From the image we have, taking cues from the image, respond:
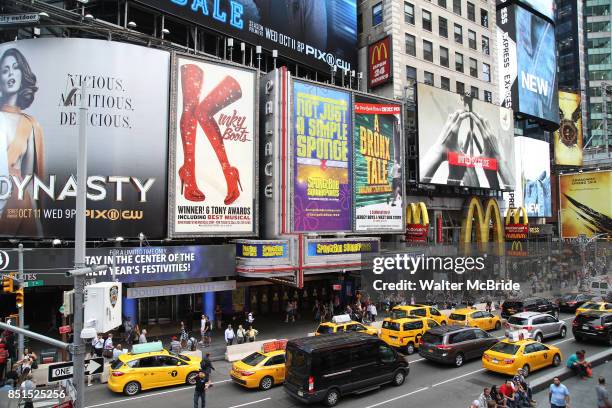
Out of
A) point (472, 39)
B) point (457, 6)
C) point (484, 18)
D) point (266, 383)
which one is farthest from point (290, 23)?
point (266, 383)

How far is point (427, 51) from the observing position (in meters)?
45.9

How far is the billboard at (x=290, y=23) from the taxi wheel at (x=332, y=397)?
87.6 ft

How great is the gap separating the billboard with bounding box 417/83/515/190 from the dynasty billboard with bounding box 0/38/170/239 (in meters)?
25.0

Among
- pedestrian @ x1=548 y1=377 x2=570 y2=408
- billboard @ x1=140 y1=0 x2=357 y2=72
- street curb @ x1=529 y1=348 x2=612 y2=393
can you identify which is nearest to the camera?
pedestrian @ x1=548 y1=377 x2=570 y2=408

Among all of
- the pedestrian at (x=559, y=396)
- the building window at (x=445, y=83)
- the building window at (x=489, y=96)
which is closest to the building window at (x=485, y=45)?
the building window at (x=489, y=96)

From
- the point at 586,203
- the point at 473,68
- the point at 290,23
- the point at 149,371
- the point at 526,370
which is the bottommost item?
the point at 526,370

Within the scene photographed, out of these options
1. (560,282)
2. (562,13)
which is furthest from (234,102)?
(562,13)

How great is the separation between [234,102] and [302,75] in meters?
13.4

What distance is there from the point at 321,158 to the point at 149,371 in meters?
19.7

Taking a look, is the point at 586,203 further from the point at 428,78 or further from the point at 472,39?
the point at 428,78

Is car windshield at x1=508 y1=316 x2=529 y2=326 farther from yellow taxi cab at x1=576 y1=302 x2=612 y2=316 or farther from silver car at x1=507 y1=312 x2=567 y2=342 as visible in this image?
yellow taxi cab at x1=576 y1=302 x2=612 y2=316

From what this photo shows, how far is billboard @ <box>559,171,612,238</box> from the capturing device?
64.9m

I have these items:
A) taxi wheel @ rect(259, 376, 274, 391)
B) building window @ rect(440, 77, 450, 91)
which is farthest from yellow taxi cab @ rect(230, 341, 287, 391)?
building window @ rect(440, 77, 450, 91)

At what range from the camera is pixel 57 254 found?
23.9m
